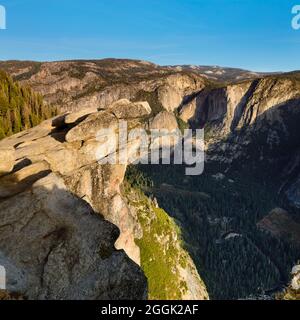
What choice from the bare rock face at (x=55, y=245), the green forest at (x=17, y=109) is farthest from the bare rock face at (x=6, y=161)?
the green forest at (x=17, y=109)

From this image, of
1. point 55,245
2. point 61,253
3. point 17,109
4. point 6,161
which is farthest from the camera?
point 17,109

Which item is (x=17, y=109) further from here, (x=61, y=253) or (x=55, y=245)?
(x=61, y=253)

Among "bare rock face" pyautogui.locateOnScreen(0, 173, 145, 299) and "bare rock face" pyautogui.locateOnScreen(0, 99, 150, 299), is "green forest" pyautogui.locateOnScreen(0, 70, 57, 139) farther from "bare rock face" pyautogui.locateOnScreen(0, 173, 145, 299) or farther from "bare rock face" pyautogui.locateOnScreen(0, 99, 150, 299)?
"bare rock face" pyautogui.locateOnScreen(0, 173, 145, 299)

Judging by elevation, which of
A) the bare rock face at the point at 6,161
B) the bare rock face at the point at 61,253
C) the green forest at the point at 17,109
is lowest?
the bare rock face at the point at 61,253

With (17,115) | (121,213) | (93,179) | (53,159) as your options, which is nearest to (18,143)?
(53,159)

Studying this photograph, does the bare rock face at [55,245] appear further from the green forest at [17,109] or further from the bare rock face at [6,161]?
the green forest at [17,109]

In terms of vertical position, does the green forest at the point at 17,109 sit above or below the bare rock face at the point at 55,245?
above

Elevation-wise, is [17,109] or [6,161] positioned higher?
[17,109]

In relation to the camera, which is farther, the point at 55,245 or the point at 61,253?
the point at 55,245

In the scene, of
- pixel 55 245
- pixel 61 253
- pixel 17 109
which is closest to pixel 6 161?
pixel 55 245
